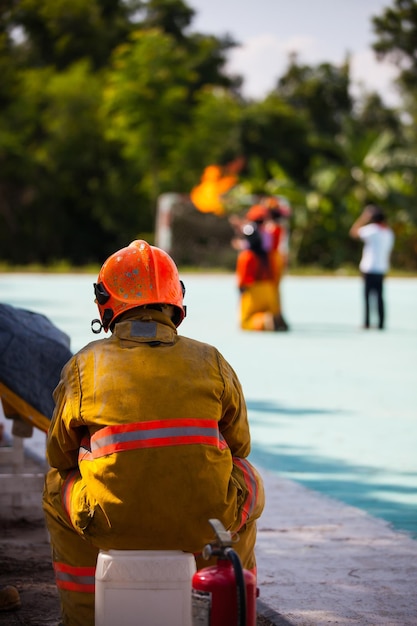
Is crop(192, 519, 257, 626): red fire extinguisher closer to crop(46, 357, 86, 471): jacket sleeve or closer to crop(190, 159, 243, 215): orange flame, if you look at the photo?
crop(46, 357, 86, 471): jacket sleeve

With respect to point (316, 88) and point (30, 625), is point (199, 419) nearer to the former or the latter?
point (30, 625)

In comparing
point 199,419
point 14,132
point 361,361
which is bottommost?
point 361,361

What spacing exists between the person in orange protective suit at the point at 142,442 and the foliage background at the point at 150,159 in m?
36.5

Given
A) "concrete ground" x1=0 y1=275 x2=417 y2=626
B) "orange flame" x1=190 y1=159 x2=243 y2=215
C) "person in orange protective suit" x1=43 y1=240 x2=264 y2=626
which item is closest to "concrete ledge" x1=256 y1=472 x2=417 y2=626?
"concrete ground" x1=0 y1=275 x2=417 y2=626

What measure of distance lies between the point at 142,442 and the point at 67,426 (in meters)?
0.28

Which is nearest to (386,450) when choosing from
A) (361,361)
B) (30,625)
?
(30,625)

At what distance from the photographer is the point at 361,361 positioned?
1480 cm

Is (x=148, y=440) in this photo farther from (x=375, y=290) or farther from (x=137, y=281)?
(x=375, y=290)

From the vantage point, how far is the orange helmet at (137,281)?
3.78 meters

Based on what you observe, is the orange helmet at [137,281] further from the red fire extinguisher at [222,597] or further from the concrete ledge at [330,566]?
the concrete ledge at [330,566]

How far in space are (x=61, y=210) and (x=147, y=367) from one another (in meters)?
43.7

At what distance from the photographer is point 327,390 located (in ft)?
39.3

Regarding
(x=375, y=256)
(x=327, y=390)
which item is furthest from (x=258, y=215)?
(x=327, y=390)

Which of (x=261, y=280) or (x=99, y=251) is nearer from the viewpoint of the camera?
(x=261, y=280)
